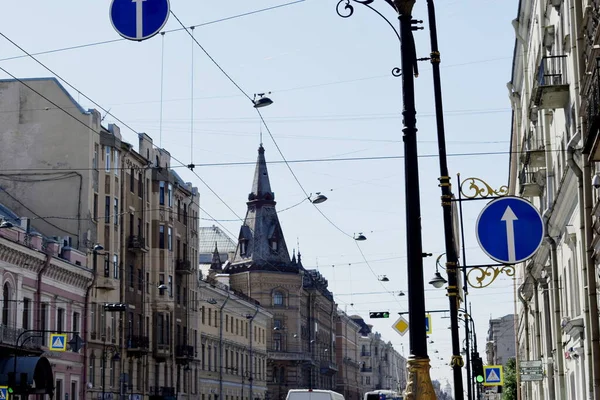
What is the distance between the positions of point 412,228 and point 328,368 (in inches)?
4825

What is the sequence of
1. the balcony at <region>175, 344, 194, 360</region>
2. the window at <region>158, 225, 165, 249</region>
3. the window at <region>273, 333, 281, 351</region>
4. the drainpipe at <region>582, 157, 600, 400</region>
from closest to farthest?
the drainpipe at <region>582, 157, 600, 400</region>
the window at <region>158, 225, 165, 249</region>
the balcony at <region>175, 344, 194, 360</region>
the window at <region>273, 333, 281, 351</region>

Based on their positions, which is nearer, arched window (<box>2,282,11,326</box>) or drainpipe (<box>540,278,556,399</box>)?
drainpipe (<box>540,278,556,399</box>)

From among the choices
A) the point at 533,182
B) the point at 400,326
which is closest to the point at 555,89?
the point at 533,182

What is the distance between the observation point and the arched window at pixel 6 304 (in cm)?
4316

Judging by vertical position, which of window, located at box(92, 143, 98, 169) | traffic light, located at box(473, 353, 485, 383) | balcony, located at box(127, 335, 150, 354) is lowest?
traffic light, located at box(473, 353, 485, 383)

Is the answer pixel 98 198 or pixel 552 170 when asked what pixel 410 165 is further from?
pixel 98 198

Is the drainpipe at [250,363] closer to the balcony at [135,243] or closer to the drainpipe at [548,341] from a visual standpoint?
the balcony at [135,243]

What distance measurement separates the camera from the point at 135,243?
60.2 metres

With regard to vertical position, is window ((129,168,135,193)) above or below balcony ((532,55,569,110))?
above

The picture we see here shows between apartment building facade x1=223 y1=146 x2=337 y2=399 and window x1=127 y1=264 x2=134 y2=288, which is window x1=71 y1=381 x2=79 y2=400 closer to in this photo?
window x1=127 y1=264 x2=134 y2=288

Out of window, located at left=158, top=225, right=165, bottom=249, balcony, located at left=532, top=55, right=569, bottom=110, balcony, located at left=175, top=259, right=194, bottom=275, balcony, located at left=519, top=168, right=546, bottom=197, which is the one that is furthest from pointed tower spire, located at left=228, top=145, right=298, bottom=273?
balcony, located at left=532, top=55, right=569, bottom=110

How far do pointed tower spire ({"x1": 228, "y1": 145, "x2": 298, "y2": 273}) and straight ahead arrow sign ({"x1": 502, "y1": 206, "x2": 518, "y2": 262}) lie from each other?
102 meters

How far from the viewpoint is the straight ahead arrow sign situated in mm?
12102

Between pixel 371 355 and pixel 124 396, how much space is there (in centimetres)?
13001
